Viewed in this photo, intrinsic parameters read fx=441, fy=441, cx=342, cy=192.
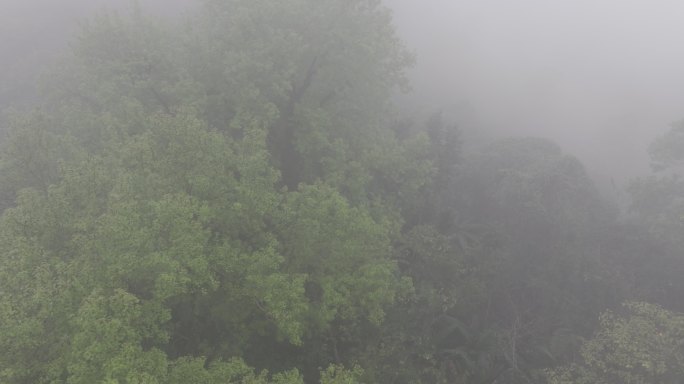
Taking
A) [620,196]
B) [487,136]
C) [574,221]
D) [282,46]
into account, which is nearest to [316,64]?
[282,46]

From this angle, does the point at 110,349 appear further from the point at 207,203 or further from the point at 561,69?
the point at 561,69

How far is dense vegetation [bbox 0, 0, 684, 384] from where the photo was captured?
33.5 feet

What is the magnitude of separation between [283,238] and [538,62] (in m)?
76.5

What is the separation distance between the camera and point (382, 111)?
74.7 ft

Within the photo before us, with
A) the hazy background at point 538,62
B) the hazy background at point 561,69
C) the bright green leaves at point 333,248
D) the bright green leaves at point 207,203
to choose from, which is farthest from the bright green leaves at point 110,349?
the hazy background at point 561,69

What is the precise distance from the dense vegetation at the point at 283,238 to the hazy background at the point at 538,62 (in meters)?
25.3

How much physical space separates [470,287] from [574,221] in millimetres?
10779

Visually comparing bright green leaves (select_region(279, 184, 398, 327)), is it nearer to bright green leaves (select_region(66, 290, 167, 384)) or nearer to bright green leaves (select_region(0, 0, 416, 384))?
bright green leaves (select_region(0, 0, 416, 384))

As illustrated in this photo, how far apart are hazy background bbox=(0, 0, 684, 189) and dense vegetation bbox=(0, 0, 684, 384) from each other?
25.3 metres

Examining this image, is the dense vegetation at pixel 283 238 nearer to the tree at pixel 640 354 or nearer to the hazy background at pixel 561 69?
the tree at pixel 640 354

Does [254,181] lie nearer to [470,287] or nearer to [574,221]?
[470,287]

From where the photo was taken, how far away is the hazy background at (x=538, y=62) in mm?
52406

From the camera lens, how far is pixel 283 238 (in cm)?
1424

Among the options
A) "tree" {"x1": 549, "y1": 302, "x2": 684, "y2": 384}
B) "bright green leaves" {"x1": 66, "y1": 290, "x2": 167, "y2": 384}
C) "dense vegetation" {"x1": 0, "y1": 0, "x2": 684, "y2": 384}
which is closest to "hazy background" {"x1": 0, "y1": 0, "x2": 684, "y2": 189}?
"dense vegetation" {"x1": 0, "y1": 0, "x2": 684, "y2": 384}
